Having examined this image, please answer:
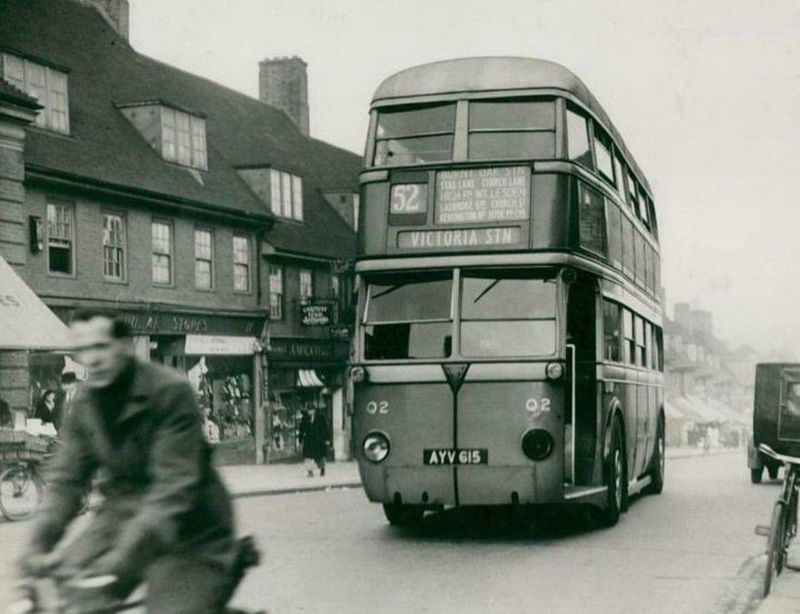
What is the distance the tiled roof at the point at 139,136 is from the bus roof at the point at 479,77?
12.3m

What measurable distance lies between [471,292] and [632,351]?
4571mm

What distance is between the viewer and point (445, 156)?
12789mm

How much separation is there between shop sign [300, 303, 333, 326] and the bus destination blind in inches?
840

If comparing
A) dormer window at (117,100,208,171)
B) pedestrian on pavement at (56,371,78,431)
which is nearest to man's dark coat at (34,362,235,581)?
pedestrian on pavement at (56,371,78,431)

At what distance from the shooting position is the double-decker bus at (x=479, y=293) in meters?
12.0

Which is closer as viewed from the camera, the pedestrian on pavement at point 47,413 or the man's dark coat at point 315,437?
the pedestrian on pavement at point 47,413

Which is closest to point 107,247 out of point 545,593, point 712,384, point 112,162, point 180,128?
point 112,162

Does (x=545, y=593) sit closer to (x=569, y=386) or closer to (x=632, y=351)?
(x=569, y=386)

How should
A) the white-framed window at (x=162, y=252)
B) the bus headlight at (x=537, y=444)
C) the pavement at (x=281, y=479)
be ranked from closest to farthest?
the bus headlight at (x=537, y=444) → the pavement at (x=281, y=479) → the white-framed window at (x=162, y=252)

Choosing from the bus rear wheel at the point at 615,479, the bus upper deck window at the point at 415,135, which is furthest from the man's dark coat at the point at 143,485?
the bus rear wheel at the point at 615,479

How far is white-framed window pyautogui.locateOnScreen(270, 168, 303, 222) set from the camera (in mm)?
34469

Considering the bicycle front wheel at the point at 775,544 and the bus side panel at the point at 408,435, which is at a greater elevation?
the bus side panel at the point at 408,435

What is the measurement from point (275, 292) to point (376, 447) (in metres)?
21.6

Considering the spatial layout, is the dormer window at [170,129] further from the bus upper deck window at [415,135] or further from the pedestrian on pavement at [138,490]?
the pedestrian on pavement at [138,490]
